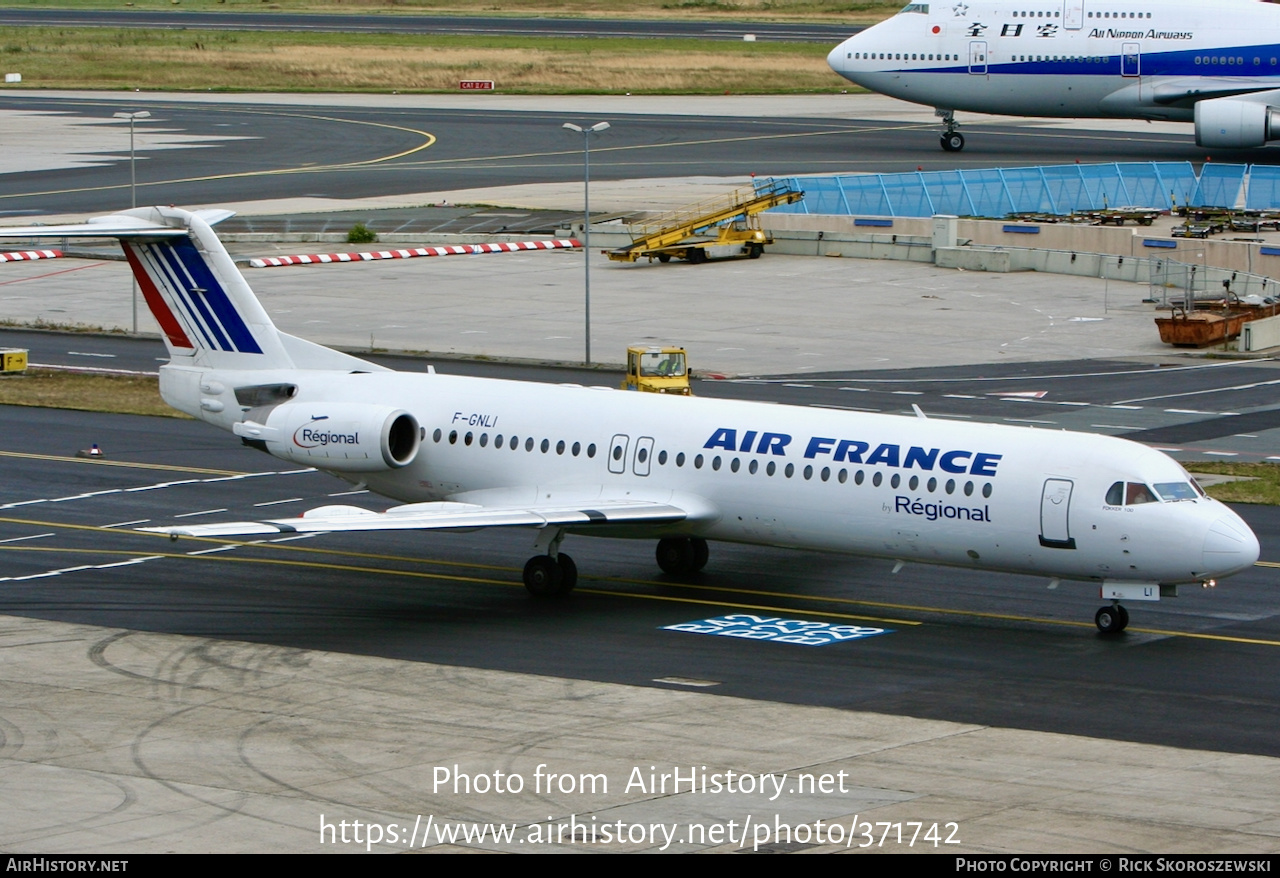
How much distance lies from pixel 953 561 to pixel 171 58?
11802 cm

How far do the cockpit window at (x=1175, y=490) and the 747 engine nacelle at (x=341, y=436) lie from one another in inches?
518

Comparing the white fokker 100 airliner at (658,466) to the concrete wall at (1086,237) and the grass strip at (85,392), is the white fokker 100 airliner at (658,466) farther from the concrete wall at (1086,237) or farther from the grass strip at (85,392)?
the concrete wall at (1086,237)

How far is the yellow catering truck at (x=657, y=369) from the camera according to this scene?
4934cm

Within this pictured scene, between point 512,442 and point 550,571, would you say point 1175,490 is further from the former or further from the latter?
point 512,442

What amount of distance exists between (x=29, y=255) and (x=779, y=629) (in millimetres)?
55667

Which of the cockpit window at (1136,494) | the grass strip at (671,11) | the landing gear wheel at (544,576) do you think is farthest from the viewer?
the grass strip at (671,11)

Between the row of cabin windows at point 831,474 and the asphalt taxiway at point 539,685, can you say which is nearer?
the asphalt taxiway at point 539,685

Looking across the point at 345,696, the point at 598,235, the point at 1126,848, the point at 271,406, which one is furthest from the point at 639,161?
the point at 1126,848

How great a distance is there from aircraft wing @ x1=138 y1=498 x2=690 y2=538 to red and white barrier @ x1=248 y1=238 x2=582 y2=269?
143ft

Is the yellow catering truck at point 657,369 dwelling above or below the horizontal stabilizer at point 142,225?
below

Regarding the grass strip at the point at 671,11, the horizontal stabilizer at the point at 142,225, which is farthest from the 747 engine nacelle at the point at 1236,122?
the grass strip at the point at 671,11

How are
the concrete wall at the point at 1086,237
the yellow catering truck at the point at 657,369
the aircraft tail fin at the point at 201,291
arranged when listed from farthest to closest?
1. the concrete wall at the point at 1086,237
2. the yellow catering truck at the point at 657,369
3. the aircraft tail fin at the point at 201,291

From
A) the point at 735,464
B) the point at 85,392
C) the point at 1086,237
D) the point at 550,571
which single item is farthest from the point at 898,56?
the point at 550,571

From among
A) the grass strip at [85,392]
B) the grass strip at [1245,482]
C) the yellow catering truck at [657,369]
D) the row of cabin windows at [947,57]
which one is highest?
the row of cabin windows at [947,57]
